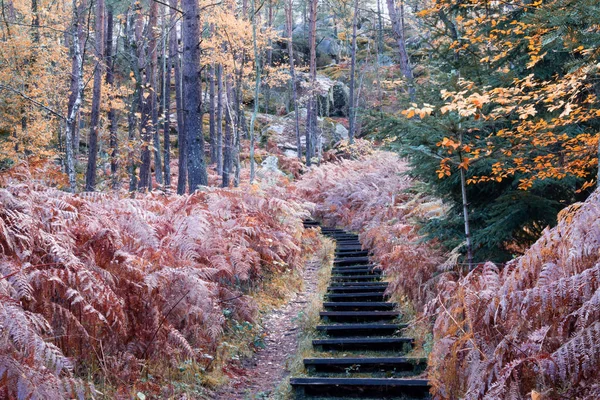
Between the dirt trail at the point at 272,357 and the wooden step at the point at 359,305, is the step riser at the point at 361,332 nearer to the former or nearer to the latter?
the dirt trail at the point at 272,357

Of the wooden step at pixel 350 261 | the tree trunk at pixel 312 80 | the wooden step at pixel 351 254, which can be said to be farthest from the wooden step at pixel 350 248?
the tree trunk at pixel 312 80

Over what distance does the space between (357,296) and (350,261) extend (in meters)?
2.36

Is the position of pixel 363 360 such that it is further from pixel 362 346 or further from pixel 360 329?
pixel 360 329

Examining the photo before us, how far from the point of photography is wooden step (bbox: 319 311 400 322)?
22.9 ft

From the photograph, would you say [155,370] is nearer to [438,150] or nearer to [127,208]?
[127,208]

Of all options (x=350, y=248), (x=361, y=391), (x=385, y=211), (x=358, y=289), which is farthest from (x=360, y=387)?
(x=385, y=211)

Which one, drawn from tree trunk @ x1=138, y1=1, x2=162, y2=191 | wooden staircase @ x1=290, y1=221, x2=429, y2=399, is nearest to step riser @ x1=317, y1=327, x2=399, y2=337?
wooden staircase @ x1=290, y1=221, x2=429, y2=399

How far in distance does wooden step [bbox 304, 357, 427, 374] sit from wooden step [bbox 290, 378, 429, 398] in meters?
0.55

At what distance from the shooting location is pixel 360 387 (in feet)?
15.8

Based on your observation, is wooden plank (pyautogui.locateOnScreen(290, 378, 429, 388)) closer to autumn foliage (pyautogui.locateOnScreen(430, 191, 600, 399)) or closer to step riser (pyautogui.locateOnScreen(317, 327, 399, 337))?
autumn foliage (pyautogui.locateOnScreen(430, 191, 600, 399))

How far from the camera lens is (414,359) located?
17.4 feet

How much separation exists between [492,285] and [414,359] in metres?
1.74

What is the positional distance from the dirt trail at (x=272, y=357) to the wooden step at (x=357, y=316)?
0.51 m

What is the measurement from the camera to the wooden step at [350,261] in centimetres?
1009
